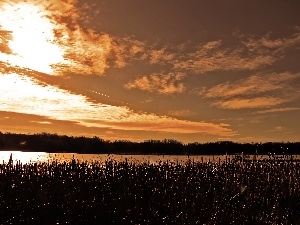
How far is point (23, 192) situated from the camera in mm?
15047

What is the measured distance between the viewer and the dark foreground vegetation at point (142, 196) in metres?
11.2

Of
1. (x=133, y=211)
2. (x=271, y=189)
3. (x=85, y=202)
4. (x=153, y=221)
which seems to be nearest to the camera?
(x=153, y=221)

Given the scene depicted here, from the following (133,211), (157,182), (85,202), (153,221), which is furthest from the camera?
(157,182)

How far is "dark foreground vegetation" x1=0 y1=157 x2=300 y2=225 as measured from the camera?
11.2 metres

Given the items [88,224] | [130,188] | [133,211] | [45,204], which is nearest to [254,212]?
[133,211]

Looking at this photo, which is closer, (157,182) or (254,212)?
(254,212)

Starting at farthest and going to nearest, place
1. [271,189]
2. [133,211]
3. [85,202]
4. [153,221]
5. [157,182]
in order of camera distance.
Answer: [157,182], [271,189], [85,202], [133,211], [153,221]

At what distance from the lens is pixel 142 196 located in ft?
49.1

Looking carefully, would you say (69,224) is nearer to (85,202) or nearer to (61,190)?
(85,202)

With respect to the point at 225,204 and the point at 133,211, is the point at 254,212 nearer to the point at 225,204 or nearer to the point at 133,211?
the point at 225,204

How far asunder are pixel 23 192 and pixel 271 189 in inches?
382

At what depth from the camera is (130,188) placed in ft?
52.1

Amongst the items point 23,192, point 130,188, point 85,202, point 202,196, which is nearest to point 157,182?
point 130,188

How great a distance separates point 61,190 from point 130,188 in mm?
2779
